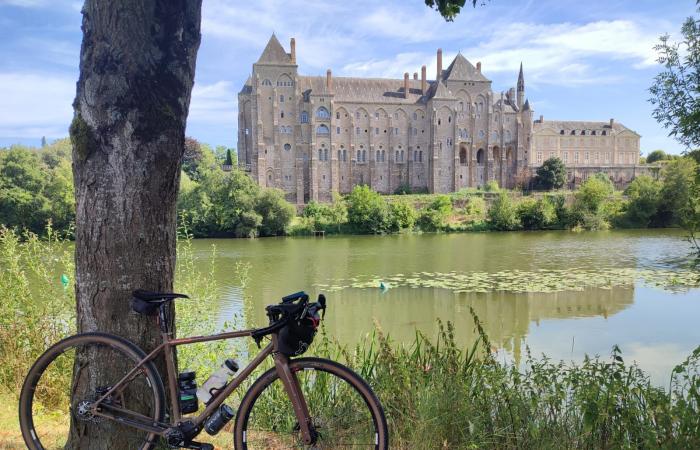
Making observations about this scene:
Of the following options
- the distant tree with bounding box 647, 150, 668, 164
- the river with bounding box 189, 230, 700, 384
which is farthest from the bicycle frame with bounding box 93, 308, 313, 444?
the distant tree with bounding box 647, 150, 668, 164

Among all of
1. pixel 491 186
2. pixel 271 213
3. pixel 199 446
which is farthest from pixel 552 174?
pixel 199 446

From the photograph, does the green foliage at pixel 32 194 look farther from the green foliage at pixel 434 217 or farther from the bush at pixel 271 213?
the green foliage at pixel 434 217

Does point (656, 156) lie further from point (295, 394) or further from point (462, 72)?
point (295, 394)

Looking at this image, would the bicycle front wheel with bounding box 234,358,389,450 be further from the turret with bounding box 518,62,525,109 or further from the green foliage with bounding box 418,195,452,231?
the turret with bounding box 518,62,525,109

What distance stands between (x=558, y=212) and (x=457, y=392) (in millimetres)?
43129

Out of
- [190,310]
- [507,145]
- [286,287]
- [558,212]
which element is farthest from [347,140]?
[190,310]

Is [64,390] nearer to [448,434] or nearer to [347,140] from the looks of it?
[448,434]

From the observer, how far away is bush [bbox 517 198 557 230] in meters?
42.2

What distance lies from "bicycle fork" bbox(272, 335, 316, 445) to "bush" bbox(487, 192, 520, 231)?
1656 inches

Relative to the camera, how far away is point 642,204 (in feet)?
132

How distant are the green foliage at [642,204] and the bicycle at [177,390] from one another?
4414 centimetres

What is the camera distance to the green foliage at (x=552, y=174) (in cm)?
5772

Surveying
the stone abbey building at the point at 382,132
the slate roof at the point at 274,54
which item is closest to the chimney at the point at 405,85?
the stone abbey building at the point at 382,132

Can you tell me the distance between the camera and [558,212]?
42594 millimetres
